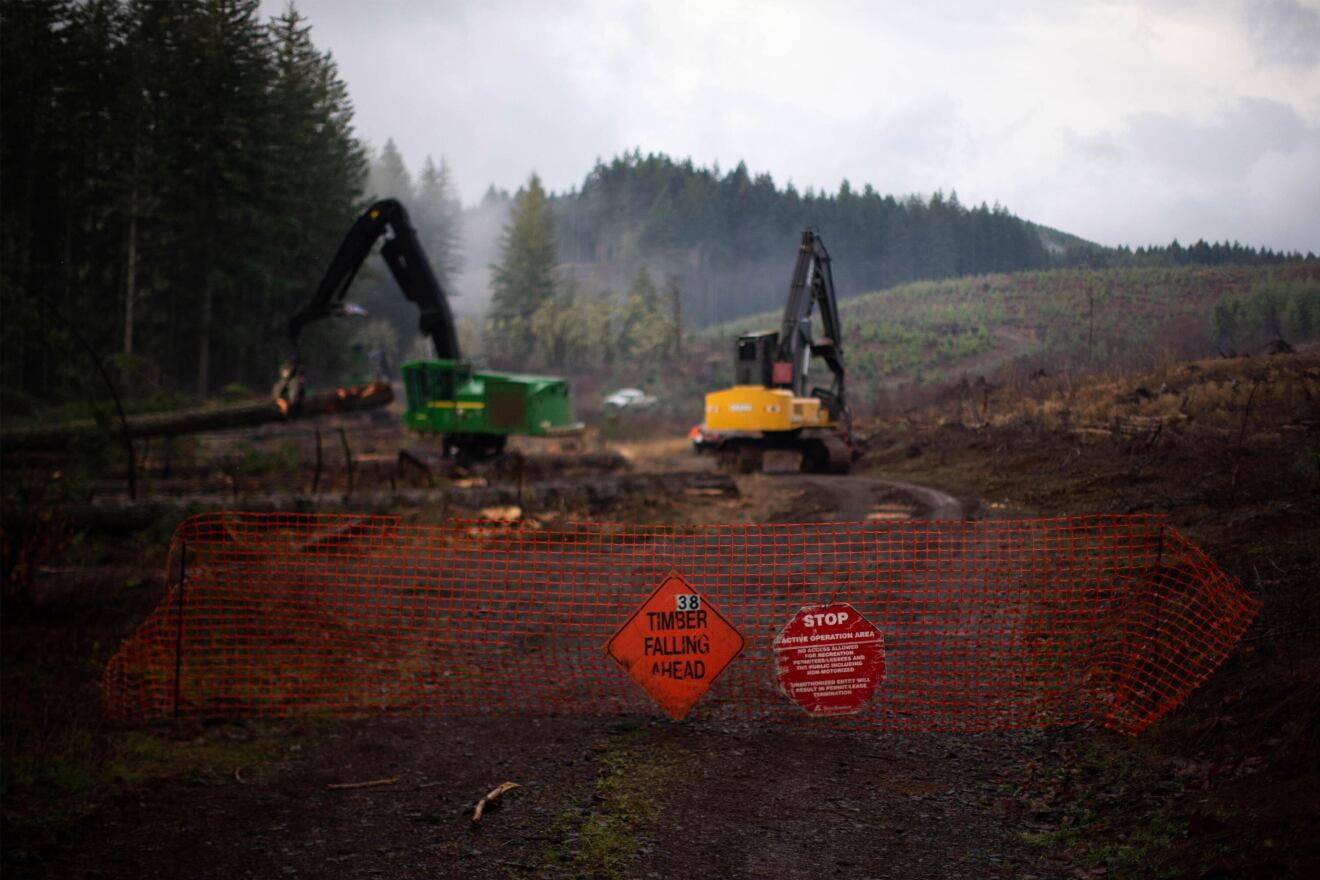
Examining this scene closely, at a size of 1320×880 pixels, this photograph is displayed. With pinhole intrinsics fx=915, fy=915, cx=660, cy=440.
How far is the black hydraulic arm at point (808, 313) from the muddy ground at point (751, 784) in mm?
11285

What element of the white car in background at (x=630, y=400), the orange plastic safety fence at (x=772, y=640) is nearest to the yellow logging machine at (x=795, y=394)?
the orange plastic safety fence at (x=772, y=640)

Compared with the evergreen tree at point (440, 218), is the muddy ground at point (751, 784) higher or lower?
lower

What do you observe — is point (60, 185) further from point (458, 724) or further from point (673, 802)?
point (673, 802)

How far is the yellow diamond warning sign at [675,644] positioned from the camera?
6141 mm

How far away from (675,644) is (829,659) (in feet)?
3.39

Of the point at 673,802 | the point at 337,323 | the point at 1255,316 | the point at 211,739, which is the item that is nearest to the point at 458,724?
the point at 211,739

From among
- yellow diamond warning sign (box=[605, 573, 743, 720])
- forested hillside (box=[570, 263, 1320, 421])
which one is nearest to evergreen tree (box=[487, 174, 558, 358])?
forested hillside (box=[570, 263, 1320, 421])

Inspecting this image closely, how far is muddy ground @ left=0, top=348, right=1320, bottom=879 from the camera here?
448 centimetres

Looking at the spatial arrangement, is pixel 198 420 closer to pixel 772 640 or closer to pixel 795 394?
pixel 795 394

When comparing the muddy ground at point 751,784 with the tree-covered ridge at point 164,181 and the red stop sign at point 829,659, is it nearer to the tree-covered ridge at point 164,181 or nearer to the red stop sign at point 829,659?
the red stop sign at point 829,659

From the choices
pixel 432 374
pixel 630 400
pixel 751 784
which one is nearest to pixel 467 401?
pixel 432 374

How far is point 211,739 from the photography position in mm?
7133

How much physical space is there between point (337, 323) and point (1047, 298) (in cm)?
3369

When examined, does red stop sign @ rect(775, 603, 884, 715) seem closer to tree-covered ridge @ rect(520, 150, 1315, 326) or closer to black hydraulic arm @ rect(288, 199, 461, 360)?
tree-covered ridge @ rect(520, 150, 1315, 326)
